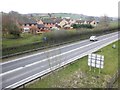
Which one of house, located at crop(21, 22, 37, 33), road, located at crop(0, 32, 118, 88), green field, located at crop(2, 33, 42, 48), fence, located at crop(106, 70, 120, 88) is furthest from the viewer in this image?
house, located at crop(21, 22, 37, 33)

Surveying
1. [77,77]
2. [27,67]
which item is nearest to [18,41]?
[27,67]

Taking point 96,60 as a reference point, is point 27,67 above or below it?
below

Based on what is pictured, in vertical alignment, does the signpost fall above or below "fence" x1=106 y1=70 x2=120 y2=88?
above

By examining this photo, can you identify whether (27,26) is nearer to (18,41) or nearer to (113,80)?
(18,41)

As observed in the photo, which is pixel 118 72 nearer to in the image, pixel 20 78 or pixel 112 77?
pixel 112 77

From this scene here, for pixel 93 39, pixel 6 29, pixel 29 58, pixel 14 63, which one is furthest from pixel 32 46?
pixel 93 39

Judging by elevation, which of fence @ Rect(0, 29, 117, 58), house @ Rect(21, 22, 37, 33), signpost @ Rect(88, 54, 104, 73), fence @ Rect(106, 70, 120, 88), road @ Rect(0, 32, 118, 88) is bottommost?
fence @ Rect(106, 70, 120, 88)

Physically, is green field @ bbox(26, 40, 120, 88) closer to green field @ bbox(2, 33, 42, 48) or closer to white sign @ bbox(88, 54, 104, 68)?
white sign @ bbox(88, 54, 104, 68)

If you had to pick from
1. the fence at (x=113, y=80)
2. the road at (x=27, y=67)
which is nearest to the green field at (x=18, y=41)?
the road at (x=27, y=67)

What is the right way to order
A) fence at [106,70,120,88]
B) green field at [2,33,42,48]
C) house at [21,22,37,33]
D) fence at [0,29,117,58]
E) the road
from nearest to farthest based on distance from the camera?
the road < fence at [106,70,120,88] < fence at [0,29,117,58] < green field at [2,33,42,48] < house at [21,22,37,33]

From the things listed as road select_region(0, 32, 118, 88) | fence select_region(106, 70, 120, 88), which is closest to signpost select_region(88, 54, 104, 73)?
fence select_region(106, 70, 120, 88)

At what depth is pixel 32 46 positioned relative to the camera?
3244cm

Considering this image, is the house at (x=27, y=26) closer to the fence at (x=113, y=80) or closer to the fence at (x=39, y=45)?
the fence at (x=39, y=45)

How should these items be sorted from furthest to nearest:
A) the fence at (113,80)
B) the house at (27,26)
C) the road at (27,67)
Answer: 1. the house at (27,26)
2. the fence at (113,80)
3. the road at (27,67)
